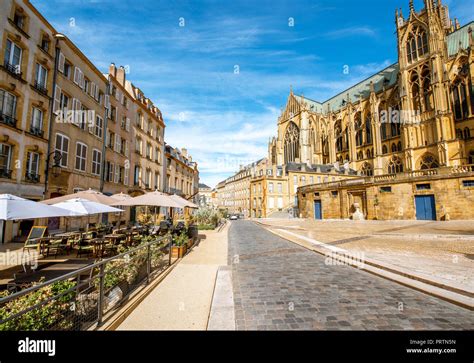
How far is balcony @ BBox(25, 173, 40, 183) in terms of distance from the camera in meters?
12.3

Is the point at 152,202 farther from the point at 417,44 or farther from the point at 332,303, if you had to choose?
the point at 417,44

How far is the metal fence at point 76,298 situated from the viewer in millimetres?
2529

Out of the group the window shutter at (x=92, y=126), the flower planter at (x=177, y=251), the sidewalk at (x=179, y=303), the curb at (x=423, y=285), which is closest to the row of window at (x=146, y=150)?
the window shutter at (x=92, y=126)

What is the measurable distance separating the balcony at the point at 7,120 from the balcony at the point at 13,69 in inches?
84.6

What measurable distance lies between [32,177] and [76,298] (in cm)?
1310

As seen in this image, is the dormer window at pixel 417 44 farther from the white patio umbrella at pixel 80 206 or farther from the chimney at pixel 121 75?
the white patio umbrella at pixel 80 206

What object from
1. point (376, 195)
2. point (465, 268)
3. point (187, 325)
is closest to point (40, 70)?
point (187, 325)

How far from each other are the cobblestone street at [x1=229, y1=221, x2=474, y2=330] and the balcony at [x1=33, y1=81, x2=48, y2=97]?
14.9 m

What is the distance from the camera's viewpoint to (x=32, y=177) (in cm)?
1258

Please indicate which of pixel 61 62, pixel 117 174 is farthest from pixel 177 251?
pixel 117 174

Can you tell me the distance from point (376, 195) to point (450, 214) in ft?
20.3

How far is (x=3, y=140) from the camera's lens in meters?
11.1

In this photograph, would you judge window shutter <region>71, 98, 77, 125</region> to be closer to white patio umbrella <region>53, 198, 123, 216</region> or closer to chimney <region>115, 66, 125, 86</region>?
chimney <region>115, 66, 125, 86</region>
